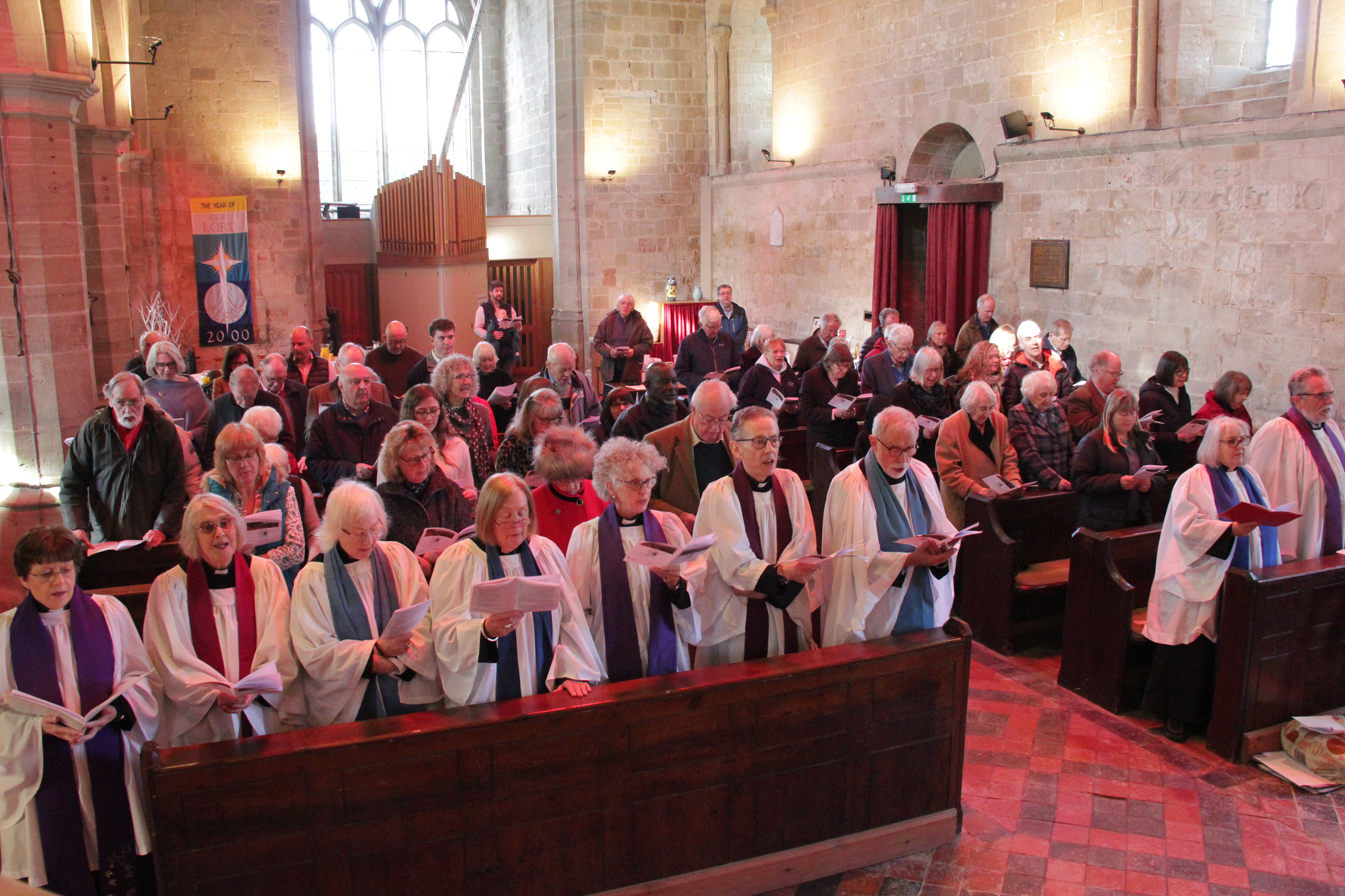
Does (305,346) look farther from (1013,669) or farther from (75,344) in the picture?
(1013,669)

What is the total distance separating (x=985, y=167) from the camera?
11.0m

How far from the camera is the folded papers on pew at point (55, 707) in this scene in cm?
295

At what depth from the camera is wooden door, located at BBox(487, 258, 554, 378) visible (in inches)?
648

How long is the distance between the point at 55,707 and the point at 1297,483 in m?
5.22

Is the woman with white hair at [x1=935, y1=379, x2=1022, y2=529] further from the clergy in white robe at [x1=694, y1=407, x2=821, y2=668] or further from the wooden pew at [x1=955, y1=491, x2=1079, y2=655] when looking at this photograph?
the clergy in white robe at [x1=694, y1=407, x2=821, y2=668]

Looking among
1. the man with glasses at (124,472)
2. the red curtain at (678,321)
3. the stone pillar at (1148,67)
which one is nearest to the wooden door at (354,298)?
the red curtain at (678,321)

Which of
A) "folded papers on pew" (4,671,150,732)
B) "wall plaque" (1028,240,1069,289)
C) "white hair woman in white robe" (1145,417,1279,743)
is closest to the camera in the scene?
"folded papers on pew" (4,671,150,732)

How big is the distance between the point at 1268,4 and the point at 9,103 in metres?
9.62

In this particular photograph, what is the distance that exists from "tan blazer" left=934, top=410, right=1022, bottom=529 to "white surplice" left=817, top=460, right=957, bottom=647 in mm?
1794

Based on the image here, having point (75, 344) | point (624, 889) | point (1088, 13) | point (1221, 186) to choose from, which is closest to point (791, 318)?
point (1088, 13)

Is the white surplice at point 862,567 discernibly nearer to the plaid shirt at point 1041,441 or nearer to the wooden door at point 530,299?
the plaid shirt at point 1041,441

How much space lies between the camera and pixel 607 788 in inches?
132

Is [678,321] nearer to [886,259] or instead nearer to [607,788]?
[886,259]

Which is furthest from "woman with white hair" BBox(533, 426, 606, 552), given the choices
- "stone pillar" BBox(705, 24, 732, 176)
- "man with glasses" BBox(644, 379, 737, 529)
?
"stone pillar" BBox(705, 24, 732, 176)
